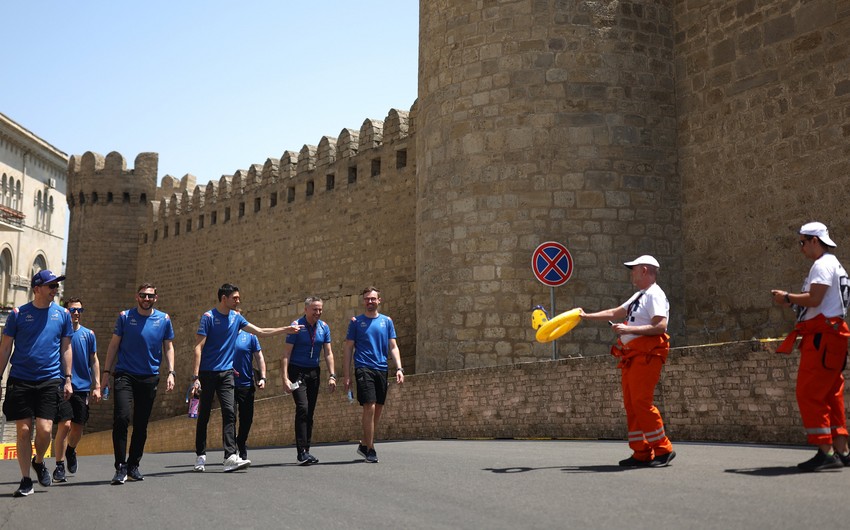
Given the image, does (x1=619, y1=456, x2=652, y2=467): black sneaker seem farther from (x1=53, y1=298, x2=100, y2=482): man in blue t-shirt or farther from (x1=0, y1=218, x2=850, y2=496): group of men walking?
(x1=53, y1=298, x2=100, y2=482): man in blue t-shirt

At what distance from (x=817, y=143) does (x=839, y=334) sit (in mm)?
5961

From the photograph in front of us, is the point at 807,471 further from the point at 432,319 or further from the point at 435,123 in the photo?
the point at 435,123

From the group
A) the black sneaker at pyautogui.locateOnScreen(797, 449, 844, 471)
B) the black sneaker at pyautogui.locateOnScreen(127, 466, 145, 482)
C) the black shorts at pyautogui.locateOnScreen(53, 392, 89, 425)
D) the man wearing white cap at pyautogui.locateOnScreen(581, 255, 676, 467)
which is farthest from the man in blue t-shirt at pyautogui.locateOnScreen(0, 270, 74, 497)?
the black sneaker at pyautogui.locateOnScreen(797, 449, 844, 471)

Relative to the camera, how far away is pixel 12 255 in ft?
148

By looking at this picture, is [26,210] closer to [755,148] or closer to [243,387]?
[755,148]

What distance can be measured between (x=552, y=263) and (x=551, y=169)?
5.63ft

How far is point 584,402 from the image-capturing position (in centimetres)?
1016

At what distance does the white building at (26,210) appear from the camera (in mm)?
44406

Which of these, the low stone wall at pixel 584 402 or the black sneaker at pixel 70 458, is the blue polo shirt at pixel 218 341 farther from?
the low stone wall at pixel 584 402

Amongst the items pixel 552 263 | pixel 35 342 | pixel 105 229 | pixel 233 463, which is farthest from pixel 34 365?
pixel 105 229

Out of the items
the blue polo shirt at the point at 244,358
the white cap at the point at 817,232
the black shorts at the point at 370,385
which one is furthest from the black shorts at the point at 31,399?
the white cap at the point at 817,232

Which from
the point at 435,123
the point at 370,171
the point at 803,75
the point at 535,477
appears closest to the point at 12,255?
the point at 370,171

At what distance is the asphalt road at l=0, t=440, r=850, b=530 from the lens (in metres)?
4.73

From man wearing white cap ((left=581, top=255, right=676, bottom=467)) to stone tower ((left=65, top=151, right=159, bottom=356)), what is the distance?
2917cm
